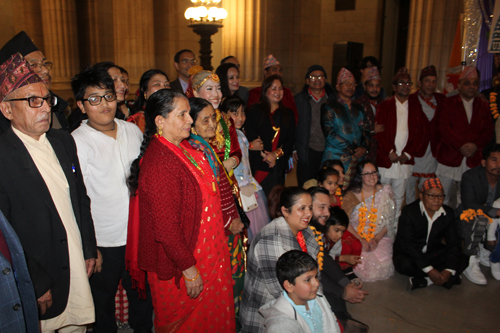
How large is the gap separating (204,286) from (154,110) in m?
1.03

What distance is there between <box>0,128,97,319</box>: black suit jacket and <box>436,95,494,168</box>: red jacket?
415cm

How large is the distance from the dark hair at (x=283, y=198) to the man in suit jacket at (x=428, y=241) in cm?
158

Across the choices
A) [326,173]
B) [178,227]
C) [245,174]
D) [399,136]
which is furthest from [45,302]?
[399,136]

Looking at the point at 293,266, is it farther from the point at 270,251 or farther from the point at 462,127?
the point at 462,127

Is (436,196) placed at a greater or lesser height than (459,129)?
lesser

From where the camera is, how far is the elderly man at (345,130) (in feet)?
13.3

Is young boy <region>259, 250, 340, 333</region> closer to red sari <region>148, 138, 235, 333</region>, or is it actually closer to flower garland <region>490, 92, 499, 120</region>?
red sari <region>148, 138, 235, 333</region>

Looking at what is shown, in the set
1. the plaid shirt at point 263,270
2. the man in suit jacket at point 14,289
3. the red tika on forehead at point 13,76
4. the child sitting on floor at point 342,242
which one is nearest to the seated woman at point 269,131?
the child sitting on floor at point 342,242

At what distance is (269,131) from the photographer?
3.86 m

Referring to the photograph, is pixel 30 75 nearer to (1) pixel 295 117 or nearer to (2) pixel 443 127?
(1) pixel 295 117

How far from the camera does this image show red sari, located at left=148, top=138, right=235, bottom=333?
2.06 meters

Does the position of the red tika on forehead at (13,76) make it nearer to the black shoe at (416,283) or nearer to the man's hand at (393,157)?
the black shoe at (416,283)

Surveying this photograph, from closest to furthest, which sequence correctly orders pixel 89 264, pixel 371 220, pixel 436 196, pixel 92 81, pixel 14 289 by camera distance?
1. pixel 14 289
2. pixel 89 264
3. pixel 92 81
4. pixel 436 196
5. pixel 371 220

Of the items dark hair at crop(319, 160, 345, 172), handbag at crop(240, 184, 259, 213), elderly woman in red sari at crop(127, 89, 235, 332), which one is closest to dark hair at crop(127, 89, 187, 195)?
elderly woman in red sari at crop(127, 89, 235, 332)
